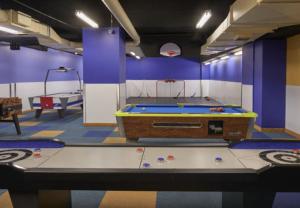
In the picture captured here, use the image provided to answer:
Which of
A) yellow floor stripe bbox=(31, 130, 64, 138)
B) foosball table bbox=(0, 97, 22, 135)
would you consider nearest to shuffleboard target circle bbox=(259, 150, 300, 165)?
yellow floor stripe bbox=(31, 130, 64, 138)

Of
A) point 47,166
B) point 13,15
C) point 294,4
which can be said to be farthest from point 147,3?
point 47,166

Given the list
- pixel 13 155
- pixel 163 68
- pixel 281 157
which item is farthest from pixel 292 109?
pixel 163 68

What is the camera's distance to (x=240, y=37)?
7137mm

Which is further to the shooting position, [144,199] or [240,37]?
[240,37]

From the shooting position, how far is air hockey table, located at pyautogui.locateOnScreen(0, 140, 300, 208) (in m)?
2.26

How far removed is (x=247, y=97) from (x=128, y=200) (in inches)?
246

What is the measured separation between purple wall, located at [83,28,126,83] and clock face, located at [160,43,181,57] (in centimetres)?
260

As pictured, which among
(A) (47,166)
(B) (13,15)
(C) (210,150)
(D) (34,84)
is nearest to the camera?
(A) (47,166)

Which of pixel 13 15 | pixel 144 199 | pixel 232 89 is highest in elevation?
pixel 13 15

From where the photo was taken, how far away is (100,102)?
28.7 ft

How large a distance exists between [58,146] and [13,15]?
15.3 feet

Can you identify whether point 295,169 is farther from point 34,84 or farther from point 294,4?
point 34,84

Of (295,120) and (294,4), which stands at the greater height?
(294,4)

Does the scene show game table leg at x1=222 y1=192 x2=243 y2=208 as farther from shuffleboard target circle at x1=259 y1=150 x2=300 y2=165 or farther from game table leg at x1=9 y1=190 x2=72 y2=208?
game table leg at x1=9 y1=190 x2=72 y2=208
